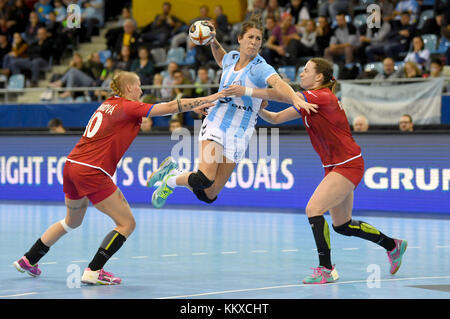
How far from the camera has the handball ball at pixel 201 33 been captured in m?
8.84

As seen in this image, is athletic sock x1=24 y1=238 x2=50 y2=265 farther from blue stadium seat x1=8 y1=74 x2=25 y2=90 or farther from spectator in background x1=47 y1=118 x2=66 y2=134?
blue stadium seat x1=8 y1=74 x2=25 y2=90

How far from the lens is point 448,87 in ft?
48.5

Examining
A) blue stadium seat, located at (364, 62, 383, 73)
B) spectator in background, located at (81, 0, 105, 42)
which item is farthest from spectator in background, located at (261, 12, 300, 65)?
spectator in background, located at (81, 0, 105, 42)

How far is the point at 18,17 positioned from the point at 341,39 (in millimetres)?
10890

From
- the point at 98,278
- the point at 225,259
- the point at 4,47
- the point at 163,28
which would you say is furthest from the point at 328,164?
the point at 4,47

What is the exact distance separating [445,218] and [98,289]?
8.17m

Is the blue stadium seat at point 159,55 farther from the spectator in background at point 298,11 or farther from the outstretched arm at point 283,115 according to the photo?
the outstretched arm at point 283,115

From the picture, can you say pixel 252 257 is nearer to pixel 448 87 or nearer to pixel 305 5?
pixel 448 87

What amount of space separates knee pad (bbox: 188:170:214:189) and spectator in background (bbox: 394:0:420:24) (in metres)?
10.9

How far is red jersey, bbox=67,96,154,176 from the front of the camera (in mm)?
7734

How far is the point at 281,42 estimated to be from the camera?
1919 centimetres

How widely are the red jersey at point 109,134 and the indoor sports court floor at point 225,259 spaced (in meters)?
1.23

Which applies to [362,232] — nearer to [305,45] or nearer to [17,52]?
[305,45]

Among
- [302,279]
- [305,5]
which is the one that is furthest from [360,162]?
[305,5]
